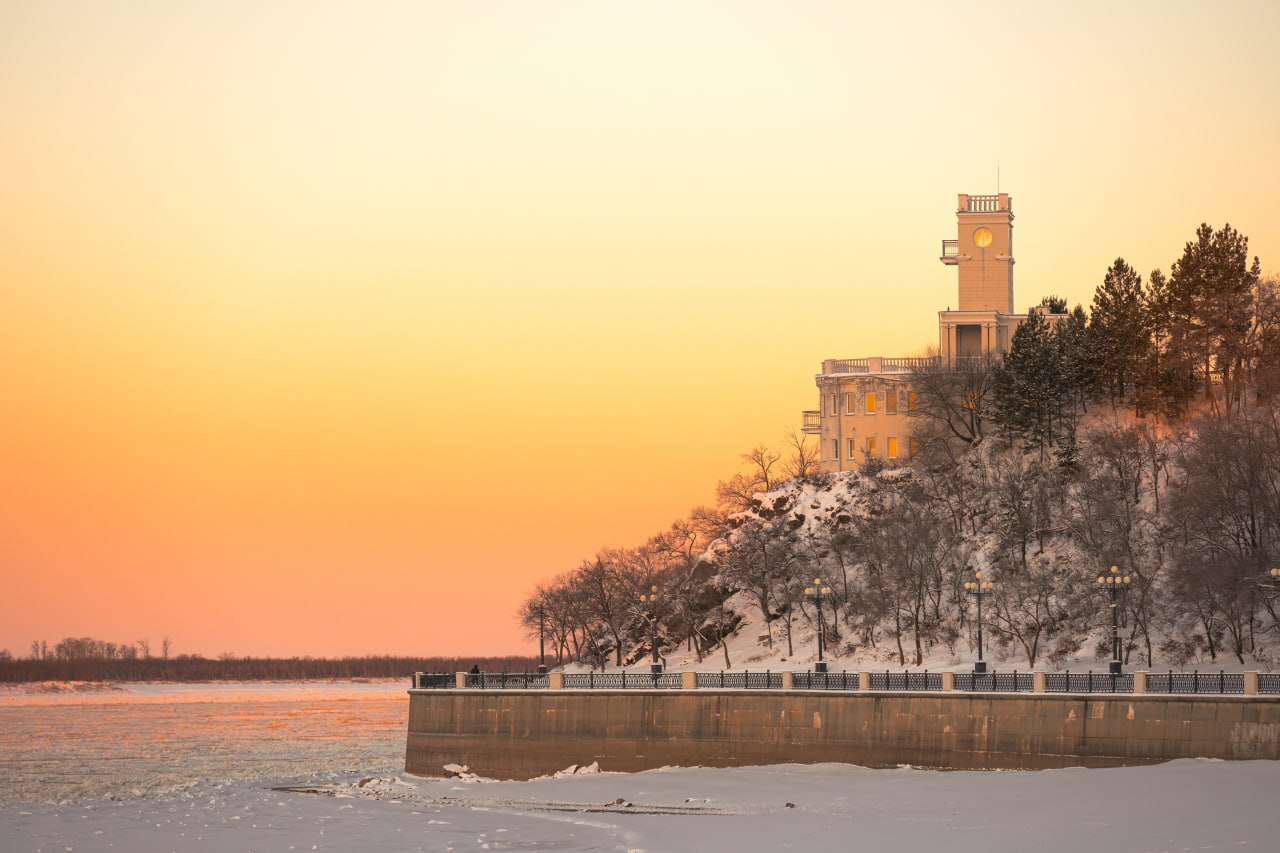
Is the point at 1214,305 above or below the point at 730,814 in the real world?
above

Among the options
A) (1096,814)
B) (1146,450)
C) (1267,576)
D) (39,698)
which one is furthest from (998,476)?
(39,698)

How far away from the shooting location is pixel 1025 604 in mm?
72625

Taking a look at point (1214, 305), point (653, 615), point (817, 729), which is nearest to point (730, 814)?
point (817, 729)

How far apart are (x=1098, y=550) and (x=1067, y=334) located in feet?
75.9

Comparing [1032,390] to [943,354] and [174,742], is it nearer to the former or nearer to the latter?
[943,354]

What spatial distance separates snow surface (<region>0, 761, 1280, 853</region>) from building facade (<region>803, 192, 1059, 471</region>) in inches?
1903

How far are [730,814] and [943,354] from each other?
60706mm

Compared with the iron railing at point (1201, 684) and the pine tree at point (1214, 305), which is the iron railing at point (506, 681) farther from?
the pine tree at point (1214, 305)

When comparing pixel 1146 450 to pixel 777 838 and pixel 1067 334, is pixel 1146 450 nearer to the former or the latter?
pixel 1067 334

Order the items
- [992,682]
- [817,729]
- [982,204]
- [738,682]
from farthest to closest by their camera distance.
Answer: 1. [982,204]
2. [738,682]
3. [817,729]
4. [992,682]

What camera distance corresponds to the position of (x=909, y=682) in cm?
5075

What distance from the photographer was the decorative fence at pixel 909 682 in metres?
45.7

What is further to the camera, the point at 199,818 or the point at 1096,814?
the point at 199,818

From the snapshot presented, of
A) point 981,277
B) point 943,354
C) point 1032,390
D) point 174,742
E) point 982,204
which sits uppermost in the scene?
point 982,204
